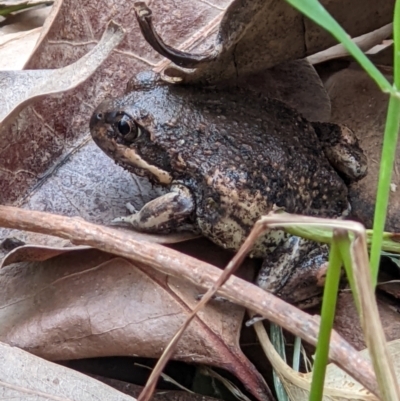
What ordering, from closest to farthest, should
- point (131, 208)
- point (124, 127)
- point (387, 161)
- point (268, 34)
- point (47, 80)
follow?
point (387, 161), point (47, 80), point (268, 34), point (131, 208), point (124, 127)

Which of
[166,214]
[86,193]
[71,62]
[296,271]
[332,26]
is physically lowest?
[296,271]

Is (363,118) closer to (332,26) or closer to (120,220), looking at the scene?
(120,220)

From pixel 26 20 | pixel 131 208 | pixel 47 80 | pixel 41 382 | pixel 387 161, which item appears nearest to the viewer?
pixel 387 161

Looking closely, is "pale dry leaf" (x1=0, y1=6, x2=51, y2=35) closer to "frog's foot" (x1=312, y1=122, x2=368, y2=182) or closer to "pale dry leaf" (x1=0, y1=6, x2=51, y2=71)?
"pale dry leaf" (x1=0, y1=6, x2=51, y2=71)

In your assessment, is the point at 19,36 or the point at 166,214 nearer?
the point at 166,214

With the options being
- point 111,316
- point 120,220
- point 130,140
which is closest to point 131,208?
point 120,220

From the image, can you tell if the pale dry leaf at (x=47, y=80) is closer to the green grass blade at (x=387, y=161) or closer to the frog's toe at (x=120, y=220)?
the frog's toe at (x=120, y=220)

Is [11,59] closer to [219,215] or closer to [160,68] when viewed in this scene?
[160,68]
